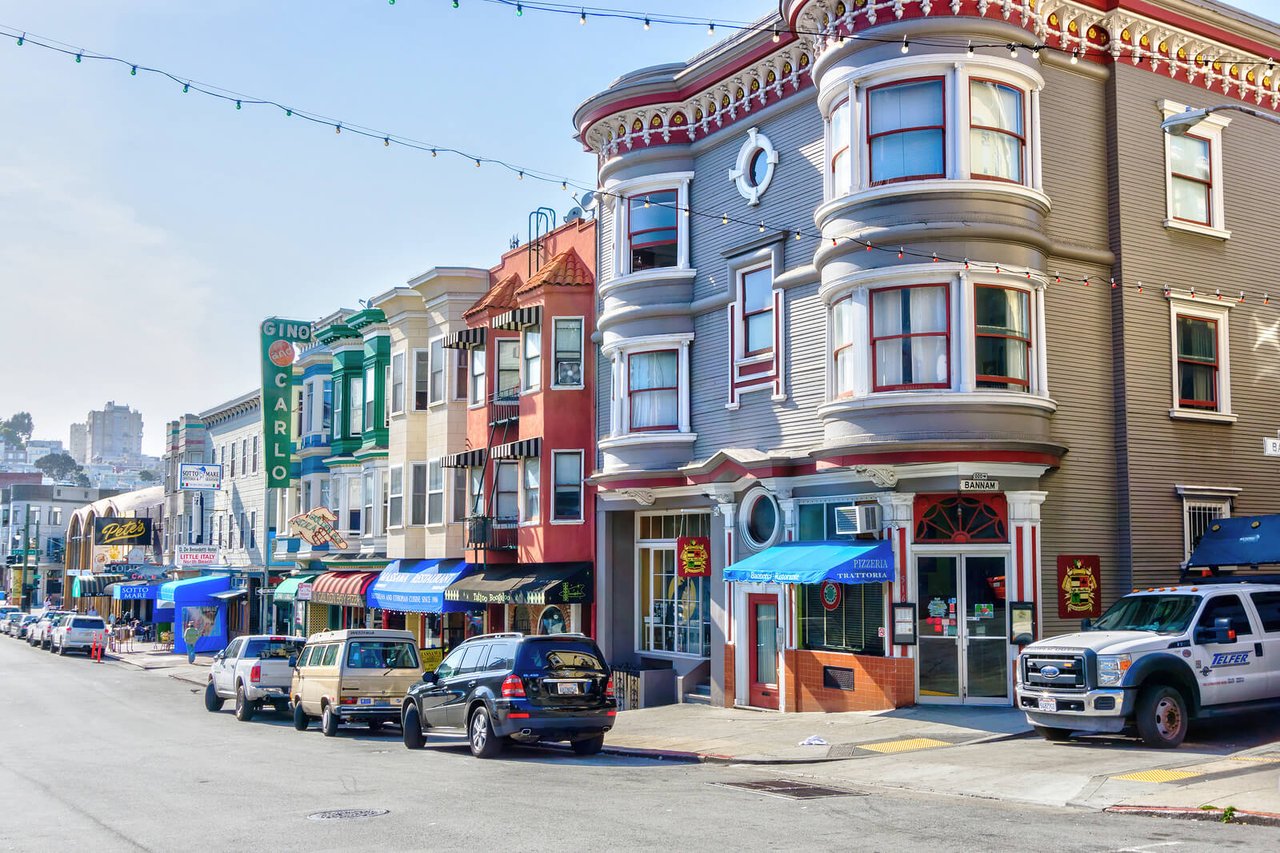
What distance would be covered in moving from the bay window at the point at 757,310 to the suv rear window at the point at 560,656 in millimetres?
8390

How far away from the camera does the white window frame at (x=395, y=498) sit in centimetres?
3866

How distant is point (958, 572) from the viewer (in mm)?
21297

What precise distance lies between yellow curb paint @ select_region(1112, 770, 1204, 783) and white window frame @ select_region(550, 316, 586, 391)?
18.5 meters

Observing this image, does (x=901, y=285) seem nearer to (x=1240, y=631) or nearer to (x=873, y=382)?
(x=873, y=382)

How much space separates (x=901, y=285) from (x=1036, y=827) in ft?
36.3

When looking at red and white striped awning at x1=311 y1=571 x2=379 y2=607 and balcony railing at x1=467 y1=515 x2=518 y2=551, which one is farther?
red and white striped awning at x1=311 y1=571 x2=379 y2=607

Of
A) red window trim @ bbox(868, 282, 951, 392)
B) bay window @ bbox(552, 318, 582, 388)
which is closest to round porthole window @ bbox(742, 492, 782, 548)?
red window trim @ bbox(868, 282, 951, 392)

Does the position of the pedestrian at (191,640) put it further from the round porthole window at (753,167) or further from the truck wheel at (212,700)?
the round porthole window at (753,167)

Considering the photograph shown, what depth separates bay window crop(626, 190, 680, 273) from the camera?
27.8 metres

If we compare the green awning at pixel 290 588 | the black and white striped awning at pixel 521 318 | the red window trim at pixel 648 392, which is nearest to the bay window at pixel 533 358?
the black and white striped awning at pixel 521 318

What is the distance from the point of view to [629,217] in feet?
92.6

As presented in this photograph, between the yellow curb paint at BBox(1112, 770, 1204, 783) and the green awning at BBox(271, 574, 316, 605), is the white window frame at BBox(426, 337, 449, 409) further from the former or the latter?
the yellow curb paint at BBox(1112, 770, 1204, 783)

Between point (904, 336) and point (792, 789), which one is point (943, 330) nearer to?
point (904, 336)

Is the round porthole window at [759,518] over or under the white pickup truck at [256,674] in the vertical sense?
over
